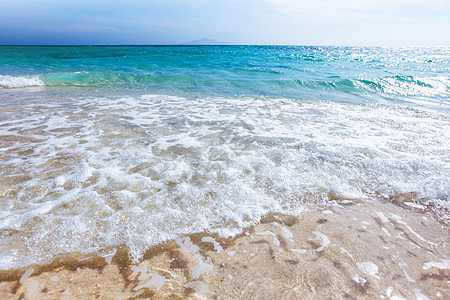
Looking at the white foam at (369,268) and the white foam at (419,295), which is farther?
the white foam at (369,268)

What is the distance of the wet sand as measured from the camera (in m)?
1.83

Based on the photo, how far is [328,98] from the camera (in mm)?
10008

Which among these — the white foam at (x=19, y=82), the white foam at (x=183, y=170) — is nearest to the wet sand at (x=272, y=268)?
the white foam at (x=183, y=170)

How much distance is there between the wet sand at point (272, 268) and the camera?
183 centimetres

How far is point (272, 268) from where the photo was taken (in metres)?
2.05

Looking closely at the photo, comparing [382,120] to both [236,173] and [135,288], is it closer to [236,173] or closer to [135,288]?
[236,173]

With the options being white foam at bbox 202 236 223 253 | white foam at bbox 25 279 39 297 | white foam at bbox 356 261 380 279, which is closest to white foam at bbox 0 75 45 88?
white foam at bbox 25 279 39 297

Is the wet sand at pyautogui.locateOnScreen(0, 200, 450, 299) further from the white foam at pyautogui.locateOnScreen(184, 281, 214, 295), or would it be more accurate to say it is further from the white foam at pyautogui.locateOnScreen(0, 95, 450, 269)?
the white foam at pyautogui.locateOnScreen(0, 95, 450, 269)

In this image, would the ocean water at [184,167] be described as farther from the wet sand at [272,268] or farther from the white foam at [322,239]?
the white foam at [322,239]

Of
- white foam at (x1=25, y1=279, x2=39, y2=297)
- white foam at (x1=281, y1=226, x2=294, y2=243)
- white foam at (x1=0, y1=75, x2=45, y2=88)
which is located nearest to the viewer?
white foam at (x1=25, y1=279, x2=39, y2=297)

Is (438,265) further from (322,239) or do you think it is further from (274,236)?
(274,236)

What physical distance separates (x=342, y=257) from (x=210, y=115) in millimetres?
5142

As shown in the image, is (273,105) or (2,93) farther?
(2,93)

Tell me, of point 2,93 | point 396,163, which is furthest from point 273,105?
point 2,93
